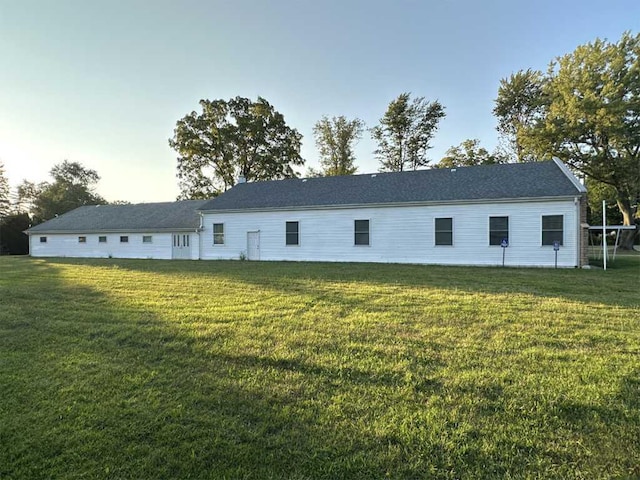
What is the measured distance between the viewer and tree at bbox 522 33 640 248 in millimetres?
24562

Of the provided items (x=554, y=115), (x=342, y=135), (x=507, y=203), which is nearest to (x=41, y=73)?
(x=507, y=203)

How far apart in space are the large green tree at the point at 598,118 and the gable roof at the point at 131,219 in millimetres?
26760

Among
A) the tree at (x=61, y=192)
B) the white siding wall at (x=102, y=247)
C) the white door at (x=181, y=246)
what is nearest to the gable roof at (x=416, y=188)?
the white door at (x=181, y=246)

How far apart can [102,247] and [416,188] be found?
21.5 meters

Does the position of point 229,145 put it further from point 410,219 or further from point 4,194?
point 4,194

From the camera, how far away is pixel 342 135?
120ft

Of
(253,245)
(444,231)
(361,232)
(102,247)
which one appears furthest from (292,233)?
(102,247)

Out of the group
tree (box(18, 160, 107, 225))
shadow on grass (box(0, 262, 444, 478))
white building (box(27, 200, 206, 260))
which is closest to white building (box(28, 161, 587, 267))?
white building (box(27, 200, 206, 260))

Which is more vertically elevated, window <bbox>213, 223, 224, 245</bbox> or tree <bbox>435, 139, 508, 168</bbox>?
tree <bbox>435, 139, 508, 168</bbox>

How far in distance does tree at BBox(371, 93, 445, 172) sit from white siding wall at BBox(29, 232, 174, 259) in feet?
76.1

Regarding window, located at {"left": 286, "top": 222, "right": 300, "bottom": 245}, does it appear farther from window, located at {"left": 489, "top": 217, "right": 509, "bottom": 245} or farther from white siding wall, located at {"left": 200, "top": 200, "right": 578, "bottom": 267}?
window, located at {"left": 489, "top": 217, "right": 509, "bottom": 245}

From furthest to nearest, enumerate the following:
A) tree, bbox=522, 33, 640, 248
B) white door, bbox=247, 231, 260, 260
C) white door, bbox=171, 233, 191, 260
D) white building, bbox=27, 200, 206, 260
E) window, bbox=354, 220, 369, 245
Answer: tree, bbox=522, 33, 640, 248 < white building, bbox=27, 200, 206, 260 < white door, bbox=171, 233, 191, 260 < white door, bbox=247, 231, 260, 260 < window, bbox=354, 220, 369, 245

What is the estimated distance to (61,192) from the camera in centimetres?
4616

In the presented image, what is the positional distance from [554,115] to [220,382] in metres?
32.4
